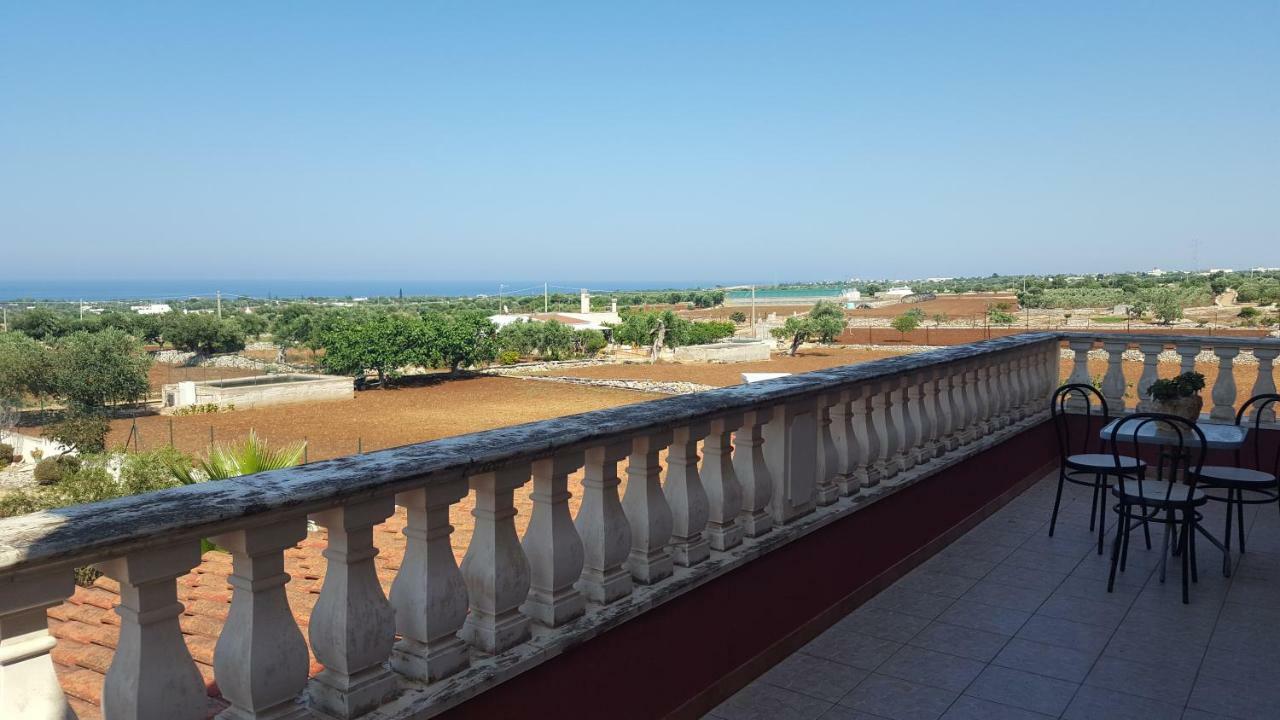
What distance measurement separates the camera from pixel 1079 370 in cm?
684

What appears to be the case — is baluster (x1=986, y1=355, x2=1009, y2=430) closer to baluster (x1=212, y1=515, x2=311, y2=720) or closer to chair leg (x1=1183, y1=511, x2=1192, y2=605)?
chair leg (x1=1183, y1=511, x2=1192, y2=605)

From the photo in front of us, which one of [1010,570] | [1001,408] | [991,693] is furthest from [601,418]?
[1001,408]

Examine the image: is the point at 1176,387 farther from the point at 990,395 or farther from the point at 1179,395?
the point at 990,395

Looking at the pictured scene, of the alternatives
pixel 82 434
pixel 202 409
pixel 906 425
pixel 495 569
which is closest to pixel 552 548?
pixel 495 569

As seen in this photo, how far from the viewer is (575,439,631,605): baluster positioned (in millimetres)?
2449

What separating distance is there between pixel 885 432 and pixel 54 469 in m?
20.0

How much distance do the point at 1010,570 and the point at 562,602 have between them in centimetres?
317

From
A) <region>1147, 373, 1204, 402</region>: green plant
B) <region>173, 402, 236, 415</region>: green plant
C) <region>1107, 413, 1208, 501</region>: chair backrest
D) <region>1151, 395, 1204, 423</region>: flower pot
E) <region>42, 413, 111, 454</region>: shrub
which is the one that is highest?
<region>1147, 373, 1204, 402</region>: green plant

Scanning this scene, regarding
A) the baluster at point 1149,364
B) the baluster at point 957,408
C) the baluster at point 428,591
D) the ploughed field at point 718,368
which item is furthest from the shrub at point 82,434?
the baluster at point 428,591

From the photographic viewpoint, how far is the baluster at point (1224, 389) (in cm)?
641

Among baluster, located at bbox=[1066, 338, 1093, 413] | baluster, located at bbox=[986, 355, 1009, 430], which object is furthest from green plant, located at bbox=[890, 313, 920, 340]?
baluster, located at bbox=[986, 355, 1009, 430]

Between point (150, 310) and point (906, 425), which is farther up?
point (906, 425)

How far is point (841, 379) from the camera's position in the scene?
3.67 metres

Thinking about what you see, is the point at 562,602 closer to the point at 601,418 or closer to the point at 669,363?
the point at 601,418
